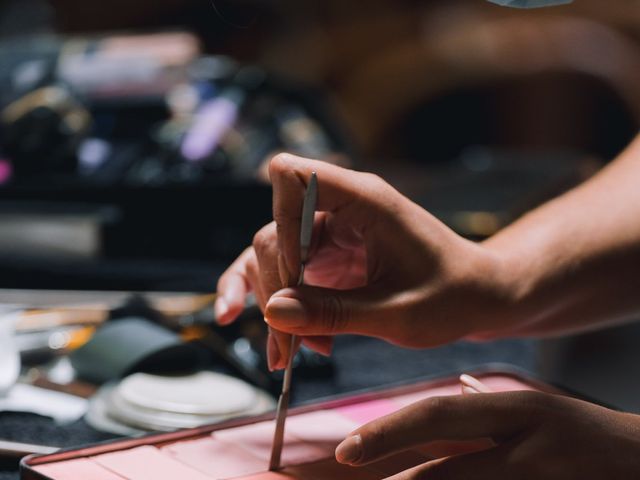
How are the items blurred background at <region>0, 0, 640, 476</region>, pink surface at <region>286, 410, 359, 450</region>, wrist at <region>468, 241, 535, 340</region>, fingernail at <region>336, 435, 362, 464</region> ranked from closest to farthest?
fingernail at <region>336, 435, 362, 464</region> → pink surface at <region>286, 410, 359, 450</region> → wrist at <region>468, 241, 535, 340</region> → blurred background at <region>0, 0, 640, 476</region>

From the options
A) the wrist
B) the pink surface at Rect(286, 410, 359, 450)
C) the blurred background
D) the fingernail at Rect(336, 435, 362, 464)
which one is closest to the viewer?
the fingernail at Rect(336, 435, 362, 464)

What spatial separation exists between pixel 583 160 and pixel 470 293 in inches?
45.3

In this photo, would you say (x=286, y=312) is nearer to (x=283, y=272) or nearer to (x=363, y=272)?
(x=283, y=272)

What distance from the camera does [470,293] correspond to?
62 centimetres

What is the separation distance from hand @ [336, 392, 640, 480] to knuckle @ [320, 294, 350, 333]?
0.32 feet

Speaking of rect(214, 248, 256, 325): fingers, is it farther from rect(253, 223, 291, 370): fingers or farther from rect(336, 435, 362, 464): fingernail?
rect(336, 435, 362, 464): fingernail

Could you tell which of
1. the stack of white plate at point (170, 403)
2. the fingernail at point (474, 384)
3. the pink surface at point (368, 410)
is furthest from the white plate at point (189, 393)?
the fingernail at point (474, 384)

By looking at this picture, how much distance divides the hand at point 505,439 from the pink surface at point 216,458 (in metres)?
0.08

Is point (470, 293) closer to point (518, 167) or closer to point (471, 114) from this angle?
point (518, 167)

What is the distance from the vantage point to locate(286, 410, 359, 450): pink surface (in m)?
0.53

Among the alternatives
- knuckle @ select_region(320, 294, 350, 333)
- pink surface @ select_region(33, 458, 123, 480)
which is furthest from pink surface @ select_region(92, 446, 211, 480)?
knuckle @ select_region(320, 294, 350, 333)

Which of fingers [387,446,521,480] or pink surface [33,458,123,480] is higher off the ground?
fingers [387,446,521,480]

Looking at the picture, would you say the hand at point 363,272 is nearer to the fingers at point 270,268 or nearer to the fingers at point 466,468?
the fingers at point 270,268

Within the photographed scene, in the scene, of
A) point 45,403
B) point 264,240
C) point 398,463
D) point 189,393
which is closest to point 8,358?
point 45,403
